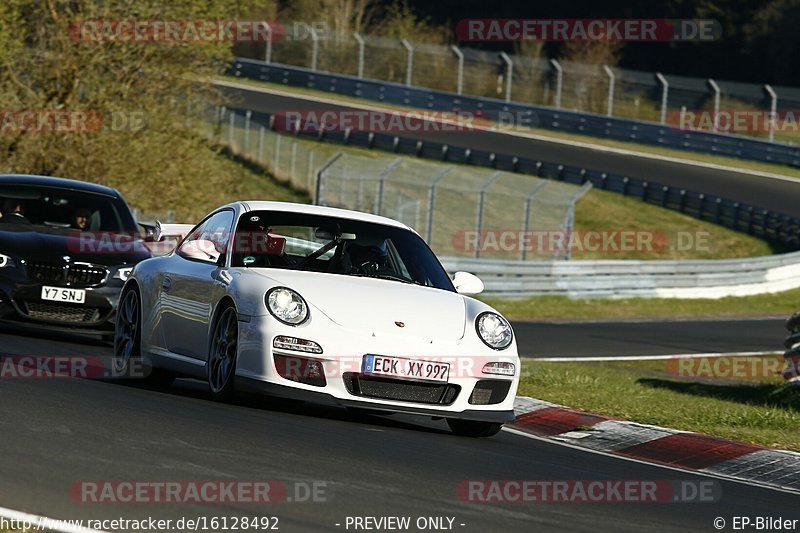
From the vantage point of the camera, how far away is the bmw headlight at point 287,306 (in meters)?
8.82

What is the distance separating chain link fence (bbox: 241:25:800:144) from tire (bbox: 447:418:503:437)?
41.4m

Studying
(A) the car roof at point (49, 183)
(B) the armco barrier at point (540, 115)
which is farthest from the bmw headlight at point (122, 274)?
(B) the armco barrier at point (540, 115)

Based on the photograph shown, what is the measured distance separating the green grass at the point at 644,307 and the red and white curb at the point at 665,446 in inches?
568

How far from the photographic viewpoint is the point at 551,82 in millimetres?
55594

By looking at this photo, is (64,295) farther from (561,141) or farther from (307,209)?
(561,141)

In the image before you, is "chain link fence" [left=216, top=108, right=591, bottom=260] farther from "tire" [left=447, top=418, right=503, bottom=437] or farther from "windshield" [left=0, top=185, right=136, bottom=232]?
"tire" [left=447, top=418, right=503, bottom=437]

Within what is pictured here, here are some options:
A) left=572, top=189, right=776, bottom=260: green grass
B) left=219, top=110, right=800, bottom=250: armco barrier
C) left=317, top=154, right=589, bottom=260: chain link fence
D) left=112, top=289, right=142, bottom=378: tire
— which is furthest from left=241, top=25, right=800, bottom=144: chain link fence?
left=112, top=289, right=142, bottom=378: tire

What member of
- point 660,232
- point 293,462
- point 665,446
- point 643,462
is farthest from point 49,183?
point 660,232

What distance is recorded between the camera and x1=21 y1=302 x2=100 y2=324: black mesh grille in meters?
13.0

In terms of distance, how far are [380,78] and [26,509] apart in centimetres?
5260

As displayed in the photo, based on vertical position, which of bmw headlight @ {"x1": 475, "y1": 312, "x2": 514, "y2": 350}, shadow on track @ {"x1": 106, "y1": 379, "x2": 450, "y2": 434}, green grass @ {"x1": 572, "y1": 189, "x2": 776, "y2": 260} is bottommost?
green grass @ {"x1": 572, "y1": 189, "x2": 776, "y2": 260}

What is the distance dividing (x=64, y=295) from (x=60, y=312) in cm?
16

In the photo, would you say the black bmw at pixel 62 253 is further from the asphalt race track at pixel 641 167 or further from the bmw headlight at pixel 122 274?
the asphalt race track at pixel 641 167

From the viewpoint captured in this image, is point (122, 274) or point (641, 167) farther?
point (641, 167)
